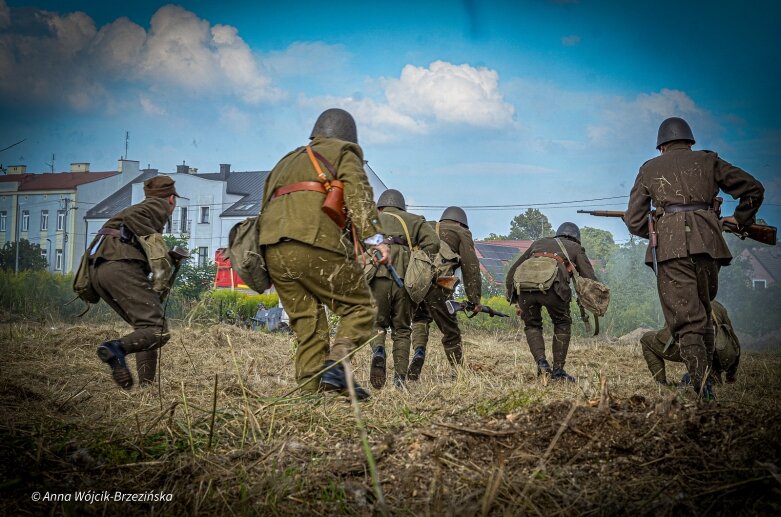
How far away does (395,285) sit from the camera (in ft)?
25.3

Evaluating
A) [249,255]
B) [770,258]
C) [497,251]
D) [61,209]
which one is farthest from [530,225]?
[249,255]

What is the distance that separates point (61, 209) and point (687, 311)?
4804 centimetres

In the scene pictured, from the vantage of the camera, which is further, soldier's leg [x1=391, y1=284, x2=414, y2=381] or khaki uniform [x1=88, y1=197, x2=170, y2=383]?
soldier's leg [x1=391, y1=284, x2=414, y2=381]

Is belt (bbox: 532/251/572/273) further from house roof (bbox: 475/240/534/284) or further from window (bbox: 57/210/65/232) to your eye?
window (bbox: 57/210/65/232)

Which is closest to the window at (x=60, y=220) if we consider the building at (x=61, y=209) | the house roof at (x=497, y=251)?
the building at (x=61, y=209)

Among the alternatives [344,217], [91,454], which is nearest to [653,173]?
[344,217]

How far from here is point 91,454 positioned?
353 centimetres

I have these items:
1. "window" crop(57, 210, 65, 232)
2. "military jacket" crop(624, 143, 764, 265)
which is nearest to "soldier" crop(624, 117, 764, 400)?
"military jacket" crop(624, 143, 764, 265)

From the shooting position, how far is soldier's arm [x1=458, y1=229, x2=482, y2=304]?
886 centimetres

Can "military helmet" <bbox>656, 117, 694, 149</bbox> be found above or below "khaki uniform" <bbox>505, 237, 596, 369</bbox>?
above

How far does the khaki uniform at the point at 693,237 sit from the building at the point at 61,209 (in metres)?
43.1

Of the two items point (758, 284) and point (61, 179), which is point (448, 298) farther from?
point (61, 179)

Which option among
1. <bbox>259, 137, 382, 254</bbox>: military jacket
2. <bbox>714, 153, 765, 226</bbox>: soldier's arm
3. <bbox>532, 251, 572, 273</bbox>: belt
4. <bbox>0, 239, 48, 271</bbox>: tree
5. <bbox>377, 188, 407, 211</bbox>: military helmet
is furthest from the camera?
<bbox>0, 239, 48, 271</bbox>: tree

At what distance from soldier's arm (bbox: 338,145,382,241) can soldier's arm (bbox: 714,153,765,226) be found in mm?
2903
